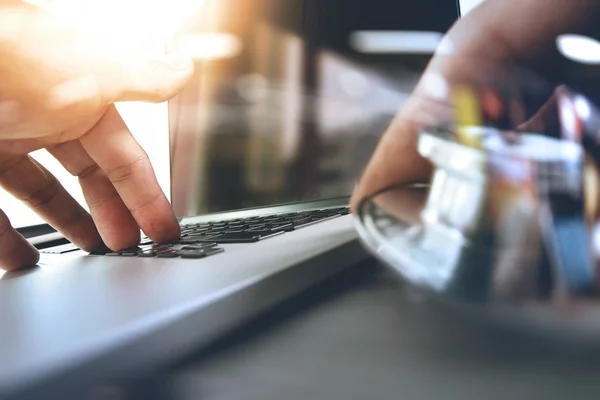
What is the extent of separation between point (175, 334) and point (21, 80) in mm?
292

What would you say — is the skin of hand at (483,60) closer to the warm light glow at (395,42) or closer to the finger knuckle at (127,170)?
the warm light glow at (395,42)

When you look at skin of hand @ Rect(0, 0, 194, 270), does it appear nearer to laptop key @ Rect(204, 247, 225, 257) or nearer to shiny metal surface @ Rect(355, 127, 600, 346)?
laptop key @ Rect(204, 247, 225, 257)

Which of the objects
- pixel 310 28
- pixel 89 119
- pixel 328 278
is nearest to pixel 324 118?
pixel 310 28

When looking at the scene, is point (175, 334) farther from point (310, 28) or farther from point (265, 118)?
point (265, 118)

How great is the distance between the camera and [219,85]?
93 cm

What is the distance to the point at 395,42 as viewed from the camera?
1.36 feet

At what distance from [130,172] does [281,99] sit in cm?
29

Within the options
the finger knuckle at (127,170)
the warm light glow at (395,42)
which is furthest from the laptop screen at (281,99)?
the finger knuckle at (127,170)

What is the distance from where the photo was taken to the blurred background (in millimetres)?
411

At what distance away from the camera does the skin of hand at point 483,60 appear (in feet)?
0.80

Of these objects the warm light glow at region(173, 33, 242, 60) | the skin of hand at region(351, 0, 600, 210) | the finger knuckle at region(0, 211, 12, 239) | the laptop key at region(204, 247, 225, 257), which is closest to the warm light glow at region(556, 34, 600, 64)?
the skin of hand at region(351, 0, 600, 210)

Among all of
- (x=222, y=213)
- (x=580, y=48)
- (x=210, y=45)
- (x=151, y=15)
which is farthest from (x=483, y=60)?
(x=151, y=15)

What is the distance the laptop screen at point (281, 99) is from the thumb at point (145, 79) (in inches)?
6.7

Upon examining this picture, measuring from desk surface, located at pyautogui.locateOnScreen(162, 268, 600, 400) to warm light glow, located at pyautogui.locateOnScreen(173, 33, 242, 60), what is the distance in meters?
0.76
